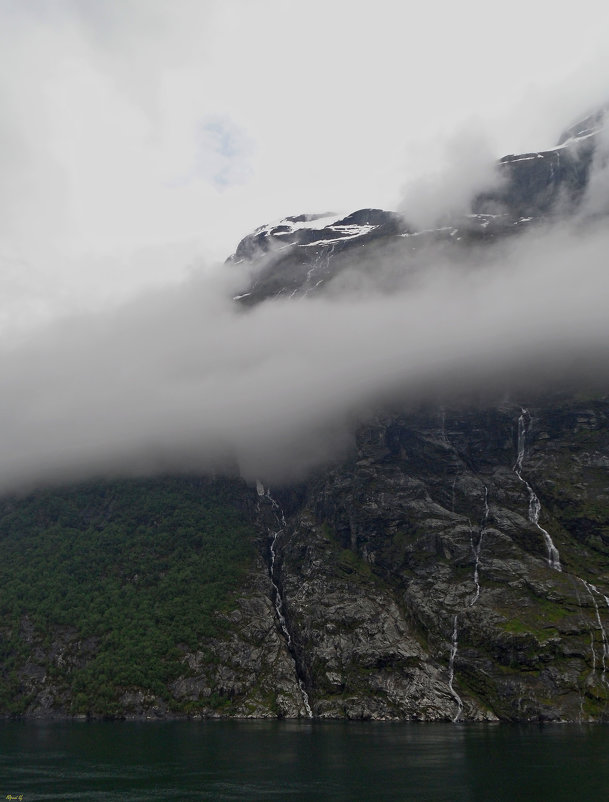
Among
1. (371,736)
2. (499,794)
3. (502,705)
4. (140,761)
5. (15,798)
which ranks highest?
(15,798)

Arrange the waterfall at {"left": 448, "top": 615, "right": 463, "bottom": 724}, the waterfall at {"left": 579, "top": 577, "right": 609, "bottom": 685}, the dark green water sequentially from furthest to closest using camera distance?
the waterfall at {"left": 448, "top": 615, "right": 463, "bottom": 724}, the waterfall at {"left": 579, "top": 577, "right": 609, "bottom": 685}, the dark green water

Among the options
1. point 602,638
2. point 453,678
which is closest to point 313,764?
point 453,678

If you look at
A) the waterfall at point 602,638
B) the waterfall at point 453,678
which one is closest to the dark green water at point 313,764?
the waterfall at point 602,638

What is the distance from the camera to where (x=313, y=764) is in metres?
101

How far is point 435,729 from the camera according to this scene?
518 ft

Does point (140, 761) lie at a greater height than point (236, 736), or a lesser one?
greater

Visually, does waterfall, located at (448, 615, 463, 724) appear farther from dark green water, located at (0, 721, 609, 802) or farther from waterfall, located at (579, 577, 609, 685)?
waterfall, located at (579, 577, 609, 685)

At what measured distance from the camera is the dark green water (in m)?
80.3

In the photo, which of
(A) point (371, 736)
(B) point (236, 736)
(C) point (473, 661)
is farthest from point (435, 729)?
(B) point (236, 736)

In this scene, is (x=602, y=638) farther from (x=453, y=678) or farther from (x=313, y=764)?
(x=313, y=764)

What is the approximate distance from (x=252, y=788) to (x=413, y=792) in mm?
21270

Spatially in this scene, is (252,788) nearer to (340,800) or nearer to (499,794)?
(340,800)

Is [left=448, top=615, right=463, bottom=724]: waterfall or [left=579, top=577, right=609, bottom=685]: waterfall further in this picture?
[left=448, top=615, right=463, bottom=724]: waterfall

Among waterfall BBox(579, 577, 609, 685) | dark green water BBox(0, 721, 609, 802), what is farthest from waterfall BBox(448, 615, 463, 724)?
waterfall BBox(579, 577, 609, 685)
